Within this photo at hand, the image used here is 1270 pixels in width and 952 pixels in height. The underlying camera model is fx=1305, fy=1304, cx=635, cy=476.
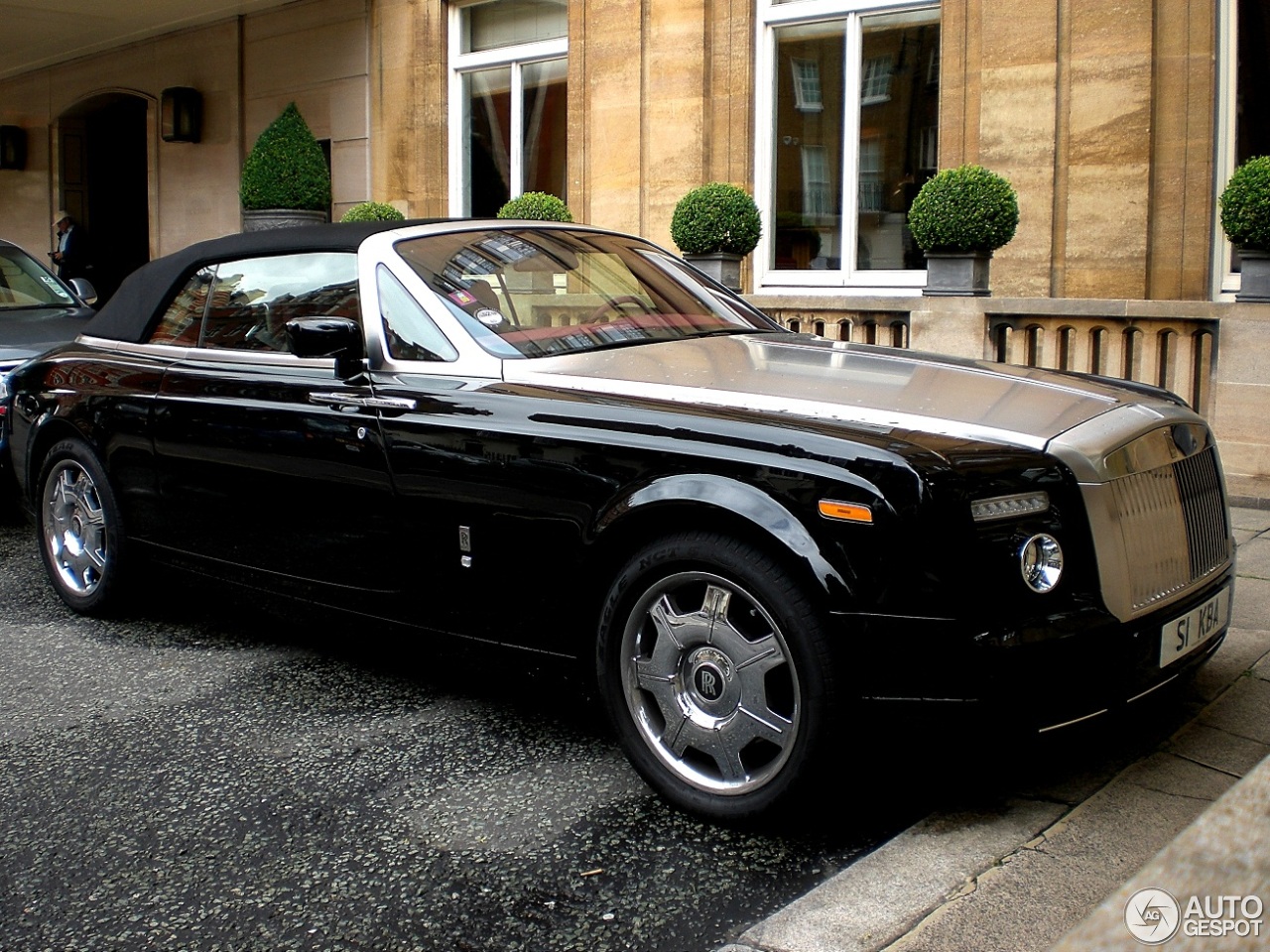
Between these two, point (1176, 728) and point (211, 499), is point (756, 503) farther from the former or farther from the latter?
point (211, 499)

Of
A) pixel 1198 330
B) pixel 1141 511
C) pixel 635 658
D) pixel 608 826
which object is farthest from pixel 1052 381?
pixel 1198 330

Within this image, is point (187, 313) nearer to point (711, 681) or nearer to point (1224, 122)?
point (711, 681)

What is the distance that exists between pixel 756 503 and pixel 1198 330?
5.56m

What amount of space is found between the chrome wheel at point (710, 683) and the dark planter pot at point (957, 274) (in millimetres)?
5933

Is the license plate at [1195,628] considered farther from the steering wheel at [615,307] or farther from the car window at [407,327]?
the car window at [407,327]

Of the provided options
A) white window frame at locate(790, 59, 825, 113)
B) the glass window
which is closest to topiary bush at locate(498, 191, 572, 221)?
white window frame at locate(790, 59, 825, 113)

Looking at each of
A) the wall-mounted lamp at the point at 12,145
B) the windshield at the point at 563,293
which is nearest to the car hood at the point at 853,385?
the windshield at the point at 563,293

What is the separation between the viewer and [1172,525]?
3482 mm

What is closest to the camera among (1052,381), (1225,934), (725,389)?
(1225,934)

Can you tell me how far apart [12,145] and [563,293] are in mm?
22115

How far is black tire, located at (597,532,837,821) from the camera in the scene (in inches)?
124

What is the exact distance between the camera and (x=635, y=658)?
11.5 feet

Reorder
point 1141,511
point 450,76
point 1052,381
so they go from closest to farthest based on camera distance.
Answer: point 1141,511 → point 1052,381 → point 450,76

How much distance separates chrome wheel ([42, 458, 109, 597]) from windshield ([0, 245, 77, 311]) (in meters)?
4.25
